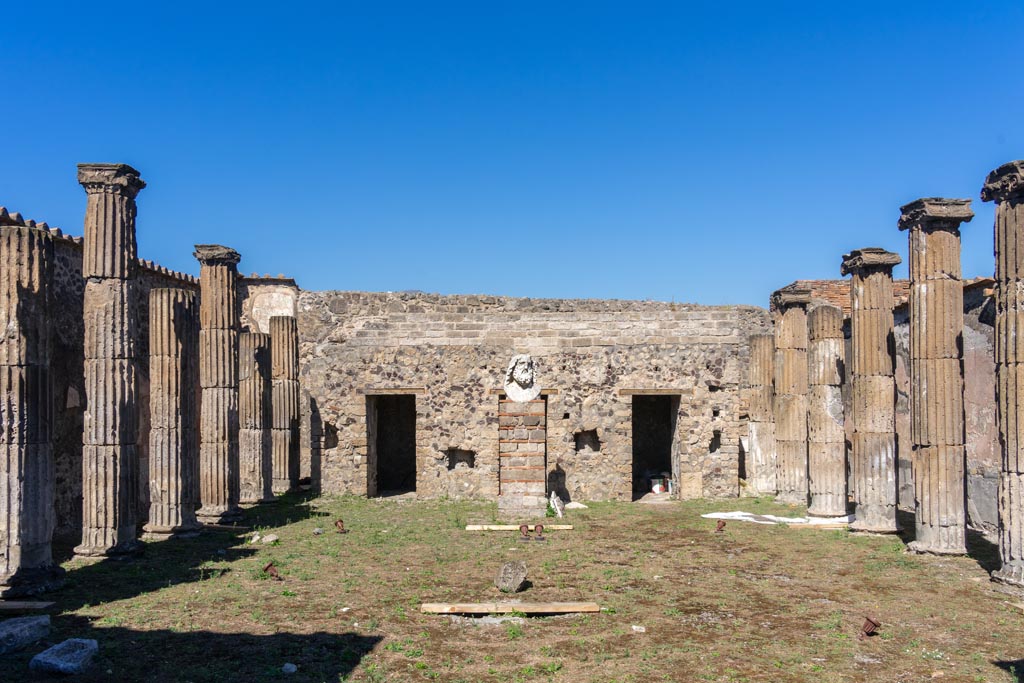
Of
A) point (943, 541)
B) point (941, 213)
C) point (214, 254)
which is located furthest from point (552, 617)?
point (214, 254)

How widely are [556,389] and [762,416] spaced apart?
4810 millimetres

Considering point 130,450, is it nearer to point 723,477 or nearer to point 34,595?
point 34,595

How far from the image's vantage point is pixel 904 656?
6.55 m

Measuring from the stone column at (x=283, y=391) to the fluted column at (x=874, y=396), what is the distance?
12.2 meters

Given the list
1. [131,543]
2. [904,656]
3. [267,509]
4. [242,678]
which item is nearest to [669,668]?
[904,656]

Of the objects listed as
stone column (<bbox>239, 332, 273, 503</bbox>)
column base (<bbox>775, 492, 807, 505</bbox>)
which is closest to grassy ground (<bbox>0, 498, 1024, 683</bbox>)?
column base (<bbox>775, 492, 807, 505</bbox>)

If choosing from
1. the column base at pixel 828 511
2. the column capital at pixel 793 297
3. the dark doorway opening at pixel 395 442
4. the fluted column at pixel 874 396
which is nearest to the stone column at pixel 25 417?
the fluted column at pixel 874 396

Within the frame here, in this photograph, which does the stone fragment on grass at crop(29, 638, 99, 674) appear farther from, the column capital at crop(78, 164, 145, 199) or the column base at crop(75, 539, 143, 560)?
the column capital at crop(78, 164, 145, 199)

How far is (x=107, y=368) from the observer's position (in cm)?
1040

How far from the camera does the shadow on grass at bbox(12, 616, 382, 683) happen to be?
6.02 meters

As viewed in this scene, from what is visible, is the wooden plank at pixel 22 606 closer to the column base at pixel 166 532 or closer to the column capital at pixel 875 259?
the column base at pixel 166 532

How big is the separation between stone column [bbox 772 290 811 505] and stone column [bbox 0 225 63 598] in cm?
1341

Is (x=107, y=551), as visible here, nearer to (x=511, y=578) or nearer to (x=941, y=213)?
(x=511, y=578)

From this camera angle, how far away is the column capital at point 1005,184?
8.61 metres
